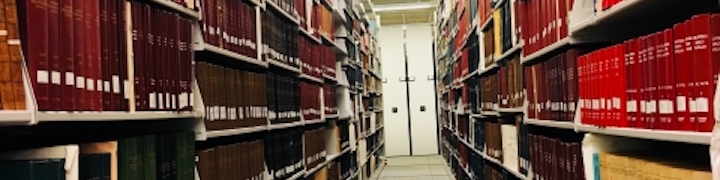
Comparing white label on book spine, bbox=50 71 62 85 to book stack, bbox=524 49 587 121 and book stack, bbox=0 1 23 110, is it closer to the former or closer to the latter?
book stack, bbox=0 1 23 110

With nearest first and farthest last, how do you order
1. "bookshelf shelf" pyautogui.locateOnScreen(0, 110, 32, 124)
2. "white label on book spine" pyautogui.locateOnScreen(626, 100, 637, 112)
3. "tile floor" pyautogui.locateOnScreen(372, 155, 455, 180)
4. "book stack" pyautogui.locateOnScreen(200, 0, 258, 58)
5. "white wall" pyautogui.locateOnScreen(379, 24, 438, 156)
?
1. "bookshelf shelf" pyautogui.locateOnScreen(0, 110, 32, 124)
2. "white label on book spine" pyautogui.locateOnScreen(626, 100, 637, 112)
3. "book stack" pyautogui.locateOnScreen(200, 0, 258, 58)
4. "tile floor" pyautogui.locateOnScreen(372, 155, 455, 180)
5. "white wall" pyautogui.locateOnScreen(379, 24, 438, 156)

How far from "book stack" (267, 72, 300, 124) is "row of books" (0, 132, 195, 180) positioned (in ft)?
3.37

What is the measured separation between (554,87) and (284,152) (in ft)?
4.52

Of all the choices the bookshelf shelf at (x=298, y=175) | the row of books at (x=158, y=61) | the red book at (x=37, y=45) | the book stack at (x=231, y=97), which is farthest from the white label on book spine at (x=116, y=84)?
the bookshelf shelf at (x=298, y=175)

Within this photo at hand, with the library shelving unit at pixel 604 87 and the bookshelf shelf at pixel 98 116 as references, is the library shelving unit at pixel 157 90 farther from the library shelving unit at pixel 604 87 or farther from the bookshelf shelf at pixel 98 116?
the library shelving unit at pixel 604 87

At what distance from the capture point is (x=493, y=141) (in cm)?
402

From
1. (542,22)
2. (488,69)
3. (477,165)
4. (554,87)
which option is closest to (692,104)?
(554,87)

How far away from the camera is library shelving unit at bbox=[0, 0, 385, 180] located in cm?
118

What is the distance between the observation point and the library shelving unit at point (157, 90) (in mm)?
1176

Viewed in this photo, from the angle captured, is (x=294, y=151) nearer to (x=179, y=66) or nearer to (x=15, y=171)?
(x=179, y=66)

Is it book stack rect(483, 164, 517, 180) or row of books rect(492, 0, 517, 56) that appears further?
book stack rect(483, 164, 517, 180)

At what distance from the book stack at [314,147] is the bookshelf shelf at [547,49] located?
145 centimetres

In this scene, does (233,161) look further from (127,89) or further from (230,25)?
(127,89)

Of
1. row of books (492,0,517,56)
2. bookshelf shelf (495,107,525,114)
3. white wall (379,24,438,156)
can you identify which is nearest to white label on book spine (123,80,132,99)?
bookshelf shelf (495,107,525,114)
